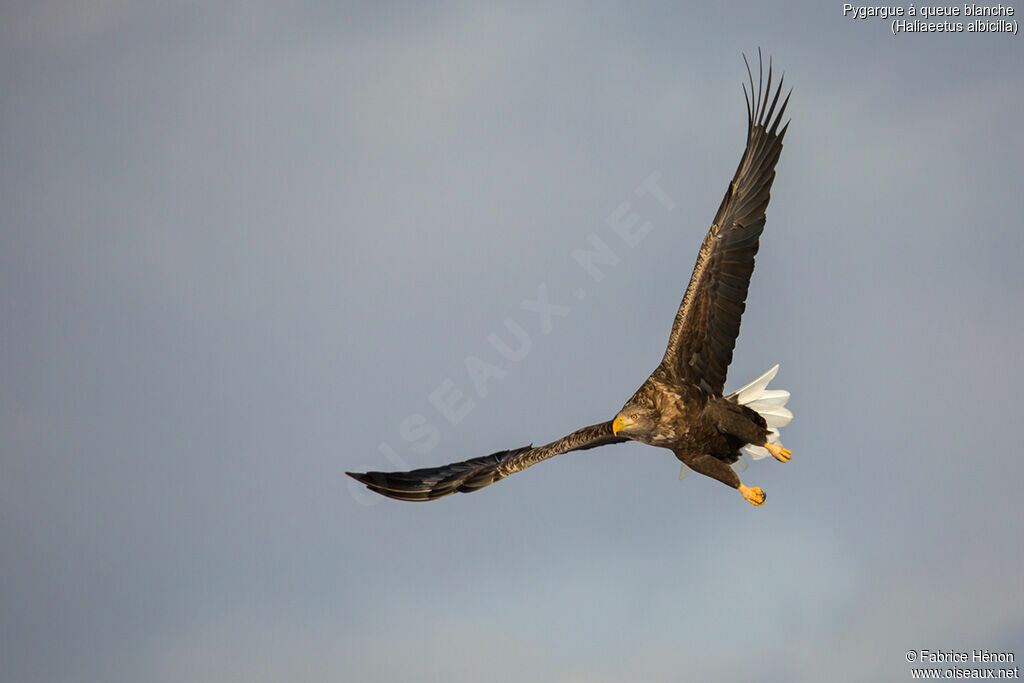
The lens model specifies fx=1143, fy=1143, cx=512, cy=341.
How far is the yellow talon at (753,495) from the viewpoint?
1383cm

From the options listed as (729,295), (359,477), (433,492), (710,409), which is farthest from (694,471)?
(359,477)

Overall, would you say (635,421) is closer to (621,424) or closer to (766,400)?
(621,424)

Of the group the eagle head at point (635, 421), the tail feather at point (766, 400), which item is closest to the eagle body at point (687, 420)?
the eagle head at point (635, 421)

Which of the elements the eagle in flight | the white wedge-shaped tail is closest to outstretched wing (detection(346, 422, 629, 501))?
the eagle in flight

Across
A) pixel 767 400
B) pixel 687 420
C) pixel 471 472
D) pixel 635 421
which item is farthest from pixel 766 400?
pixel 471 472

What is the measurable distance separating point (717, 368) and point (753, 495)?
1.62 meters

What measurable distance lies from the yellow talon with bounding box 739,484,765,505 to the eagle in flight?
1cm

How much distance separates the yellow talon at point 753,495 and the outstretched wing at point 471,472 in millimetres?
1757

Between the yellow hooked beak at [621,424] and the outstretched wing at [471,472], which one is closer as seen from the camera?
the yellow hooked beak at [621,424]

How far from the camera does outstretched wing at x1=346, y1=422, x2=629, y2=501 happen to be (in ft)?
47.7

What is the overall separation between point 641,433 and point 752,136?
13.5 feet

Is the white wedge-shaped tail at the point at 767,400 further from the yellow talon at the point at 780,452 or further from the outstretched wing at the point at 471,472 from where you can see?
the outstretched wing at the point at 471,472

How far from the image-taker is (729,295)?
14.2m

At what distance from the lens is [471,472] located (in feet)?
51.6
